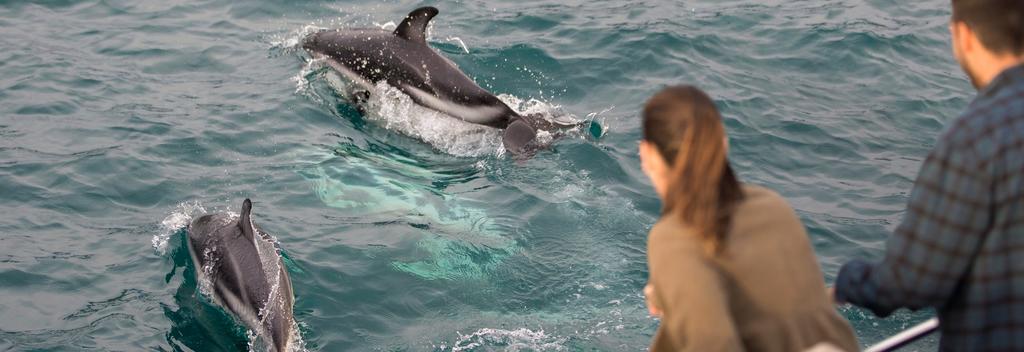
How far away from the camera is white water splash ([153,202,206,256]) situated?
923cm

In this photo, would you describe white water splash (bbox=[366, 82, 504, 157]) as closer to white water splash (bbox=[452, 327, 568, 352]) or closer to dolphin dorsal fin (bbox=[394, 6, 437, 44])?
dolphin dorsal fin (bbox=[394, 6, 437, 44])

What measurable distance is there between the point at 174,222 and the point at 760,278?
23.7ft

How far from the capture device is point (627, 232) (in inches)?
380

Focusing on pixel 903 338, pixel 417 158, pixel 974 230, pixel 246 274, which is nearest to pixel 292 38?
pixel 417 158

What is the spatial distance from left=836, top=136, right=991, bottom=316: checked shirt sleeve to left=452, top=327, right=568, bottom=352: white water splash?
13.2 ft

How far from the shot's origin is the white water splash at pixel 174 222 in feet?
30.3

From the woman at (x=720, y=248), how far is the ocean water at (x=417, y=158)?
419 cm

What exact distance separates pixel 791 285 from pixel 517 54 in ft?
36.3

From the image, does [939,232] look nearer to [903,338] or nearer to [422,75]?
[903,338]

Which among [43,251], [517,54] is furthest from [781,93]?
[43,251]

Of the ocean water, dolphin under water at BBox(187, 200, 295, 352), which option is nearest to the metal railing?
the ocean water

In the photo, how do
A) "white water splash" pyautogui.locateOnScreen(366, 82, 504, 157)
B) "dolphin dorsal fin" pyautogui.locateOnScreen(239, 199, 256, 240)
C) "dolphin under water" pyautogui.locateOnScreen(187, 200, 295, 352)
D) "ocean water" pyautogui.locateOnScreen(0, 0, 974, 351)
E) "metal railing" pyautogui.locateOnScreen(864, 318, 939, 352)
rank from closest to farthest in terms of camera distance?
"metal railing" pyautogui.locateOnScreen(864, 318, 939, 352) → "dolphin under water" pyautogui.locateOnScreen(187, 200, 295, 352) → "dolphin dorsal fin" pyautogui.locateOnScreen(239, 199, 256, 240) → "ocean water" pyautogui.locateOnScreen(0, 0, 974, 351) → "white water splash" pyautogui.locateOnScreen(366, 82, 504, 157)

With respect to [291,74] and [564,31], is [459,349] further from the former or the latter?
[564,31]

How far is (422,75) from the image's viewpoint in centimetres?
1221
